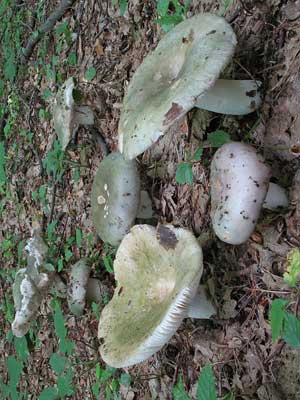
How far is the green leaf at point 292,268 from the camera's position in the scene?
204 centimetres

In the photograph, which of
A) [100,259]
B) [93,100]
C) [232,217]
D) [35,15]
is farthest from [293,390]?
[35,15]

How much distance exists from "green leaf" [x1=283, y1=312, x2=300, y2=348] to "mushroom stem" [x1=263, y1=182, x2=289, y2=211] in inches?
17.3

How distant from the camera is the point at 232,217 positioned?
2018 millimetres

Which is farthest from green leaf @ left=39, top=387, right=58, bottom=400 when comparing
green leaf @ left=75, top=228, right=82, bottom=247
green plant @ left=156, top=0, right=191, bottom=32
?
green plant @ left=156, top=0, right=191, bottom=32

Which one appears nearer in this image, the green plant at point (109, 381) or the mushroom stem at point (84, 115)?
the green plant at point (109, 381)

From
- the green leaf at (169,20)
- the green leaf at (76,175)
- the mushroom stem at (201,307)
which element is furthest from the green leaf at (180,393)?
the green leaf at (169,20)

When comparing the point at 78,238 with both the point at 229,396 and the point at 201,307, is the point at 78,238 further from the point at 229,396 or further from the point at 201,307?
the point at 229,396

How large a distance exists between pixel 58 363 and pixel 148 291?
5.10 ft

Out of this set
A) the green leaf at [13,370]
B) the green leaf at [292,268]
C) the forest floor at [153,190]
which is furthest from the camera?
the green leaf at [13,370]

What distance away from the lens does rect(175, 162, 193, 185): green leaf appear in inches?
100

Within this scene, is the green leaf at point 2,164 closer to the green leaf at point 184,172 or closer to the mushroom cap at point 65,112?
the mushroom cap at point 65,112

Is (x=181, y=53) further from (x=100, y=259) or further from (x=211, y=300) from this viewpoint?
(x=100, y=259)

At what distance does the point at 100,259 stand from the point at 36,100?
1.74 m

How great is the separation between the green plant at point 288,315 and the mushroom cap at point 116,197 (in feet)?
2.61
